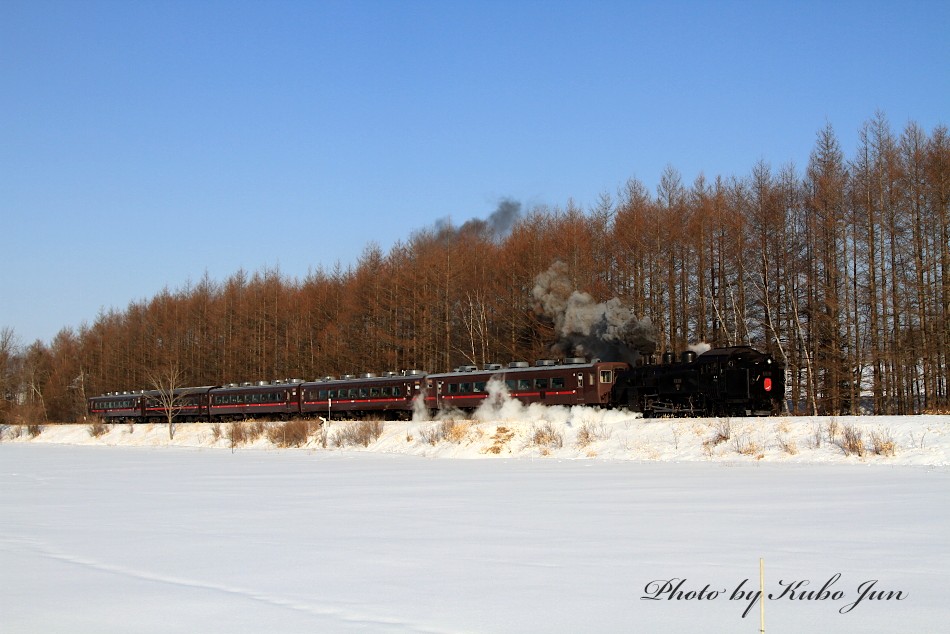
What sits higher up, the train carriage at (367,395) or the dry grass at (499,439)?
the train carriage at (367,395)

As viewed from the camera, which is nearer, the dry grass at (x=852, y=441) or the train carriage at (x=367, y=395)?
the dry grass at (x=852, y=441)

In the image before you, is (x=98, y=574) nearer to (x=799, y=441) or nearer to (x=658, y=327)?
(x=799, y=441)

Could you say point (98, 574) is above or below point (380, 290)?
below

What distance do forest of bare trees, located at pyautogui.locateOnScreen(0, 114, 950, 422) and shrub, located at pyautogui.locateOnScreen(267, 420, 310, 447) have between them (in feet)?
46.4

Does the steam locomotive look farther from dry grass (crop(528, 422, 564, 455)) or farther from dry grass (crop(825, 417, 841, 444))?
dry grass (crop(825, 417, 841, 444))

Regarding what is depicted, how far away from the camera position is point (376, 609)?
864 centimetres

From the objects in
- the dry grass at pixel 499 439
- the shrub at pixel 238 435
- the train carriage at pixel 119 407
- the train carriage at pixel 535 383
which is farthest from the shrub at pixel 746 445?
the train carriage at pixel 119 407

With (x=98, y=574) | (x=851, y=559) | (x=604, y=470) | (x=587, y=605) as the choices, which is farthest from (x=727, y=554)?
(x=604, y=470)

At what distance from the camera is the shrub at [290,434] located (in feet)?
142

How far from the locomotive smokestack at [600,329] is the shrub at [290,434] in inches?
558

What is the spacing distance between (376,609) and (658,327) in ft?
131

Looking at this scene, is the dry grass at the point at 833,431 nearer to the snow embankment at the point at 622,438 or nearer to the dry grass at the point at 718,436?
the snow embankment at the point at 622,438

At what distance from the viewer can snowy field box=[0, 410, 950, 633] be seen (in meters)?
8.42

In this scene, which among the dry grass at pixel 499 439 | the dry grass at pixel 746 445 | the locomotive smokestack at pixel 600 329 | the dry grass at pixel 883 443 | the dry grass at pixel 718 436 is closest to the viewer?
the dry grass at pixel 883 443
